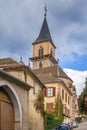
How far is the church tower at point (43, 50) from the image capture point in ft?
341

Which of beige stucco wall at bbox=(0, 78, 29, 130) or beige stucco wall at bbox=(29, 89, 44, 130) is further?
beige stucco wall at bbox=(29, 89, 44, 130)

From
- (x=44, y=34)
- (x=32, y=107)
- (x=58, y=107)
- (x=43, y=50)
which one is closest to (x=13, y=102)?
(x=32, y=107)

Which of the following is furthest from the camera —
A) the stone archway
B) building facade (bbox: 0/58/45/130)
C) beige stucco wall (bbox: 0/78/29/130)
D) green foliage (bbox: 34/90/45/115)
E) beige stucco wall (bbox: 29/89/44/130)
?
green foliage (bbox: 34/90/45/115)

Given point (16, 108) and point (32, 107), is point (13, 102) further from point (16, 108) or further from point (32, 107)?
point (32, 107)

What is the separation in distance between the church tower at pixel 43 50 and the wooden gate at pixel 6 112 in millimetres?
83081

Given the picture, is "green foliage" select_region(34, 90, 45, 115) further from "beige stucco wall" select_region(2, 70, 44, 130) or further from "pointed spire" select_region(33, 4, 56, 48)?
"pointed spire" select_region(33, 4, 56, 48)

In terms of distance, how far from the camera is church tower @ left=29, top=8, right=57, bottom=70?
104 metres

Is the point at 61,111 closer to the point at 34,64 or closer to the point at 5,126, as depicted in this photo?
the point at 5,126

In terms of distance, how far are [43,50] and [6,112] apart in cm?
9154

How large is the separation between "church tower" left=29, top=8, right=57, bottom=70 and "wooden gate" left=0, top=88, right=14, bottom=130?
8308 cm

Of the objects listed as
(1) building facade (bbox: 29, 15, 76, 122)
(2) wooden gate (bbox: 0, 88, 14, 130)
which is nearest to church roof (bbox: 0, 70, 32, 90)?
(2) wooden gate (bbox: 0, 88, 14, 130)

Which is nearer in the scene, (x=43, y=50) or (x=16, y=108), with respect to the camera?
(x=16, y=108)

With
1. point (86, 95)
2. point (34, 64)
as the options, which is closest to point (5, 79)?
point (86, 95)

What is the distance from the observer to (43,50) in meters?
109
